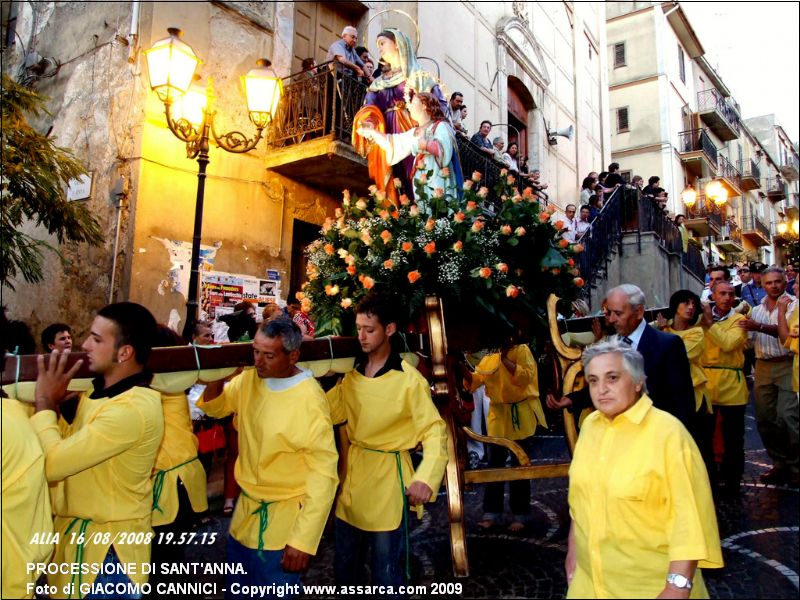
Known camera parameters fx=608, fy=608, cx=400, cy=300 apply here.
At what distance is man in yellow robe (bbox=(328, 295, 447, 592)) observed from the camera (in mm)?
3066

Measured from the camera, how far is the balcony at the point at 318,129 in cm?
891

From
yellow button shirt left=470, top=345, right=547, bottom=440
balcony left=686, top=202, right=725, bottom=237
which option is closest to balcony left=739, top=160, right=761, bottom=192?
balcony left=686, top=202, right=725, bottom=237

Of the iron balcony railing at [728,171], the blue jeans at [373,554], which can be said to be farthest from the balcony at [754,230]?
the blue jeans at [373,554]

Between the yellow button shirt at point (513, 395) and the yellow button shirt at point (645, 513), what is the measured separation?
291 centimetres

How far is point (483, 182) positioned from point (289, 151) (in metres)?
3.84

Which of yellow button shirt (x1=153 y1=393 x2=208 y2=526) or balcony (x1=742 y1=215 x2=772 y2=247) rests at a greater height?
balcony (x1=742 y1=215 x2=772 y2=247)

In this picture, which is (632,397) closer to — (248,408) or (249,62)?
(248,408)

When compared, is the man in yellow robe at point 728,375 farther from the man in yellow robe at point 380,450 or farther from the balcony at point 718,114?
the balcony at point 718,114

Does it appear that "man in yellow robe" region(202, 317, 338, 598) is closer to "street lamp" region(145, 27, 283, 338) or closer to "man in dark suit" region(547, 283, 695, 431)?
"man in dark suit" region(547, 283, 695, 431)

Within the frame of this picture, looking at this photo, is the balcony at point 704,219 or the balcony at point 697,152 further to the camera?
the balcony at point 697,152

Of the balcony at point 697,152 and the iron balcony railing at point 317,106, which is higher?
the balcony at point 697,152

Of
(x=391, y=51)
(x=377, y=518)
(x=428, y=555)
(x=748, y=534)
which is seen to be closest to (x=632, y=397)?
(x=377, y=518)

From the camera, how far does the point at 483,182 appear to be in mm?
11320

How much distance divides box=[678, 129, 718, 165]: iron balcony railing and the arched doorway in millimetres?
14317
